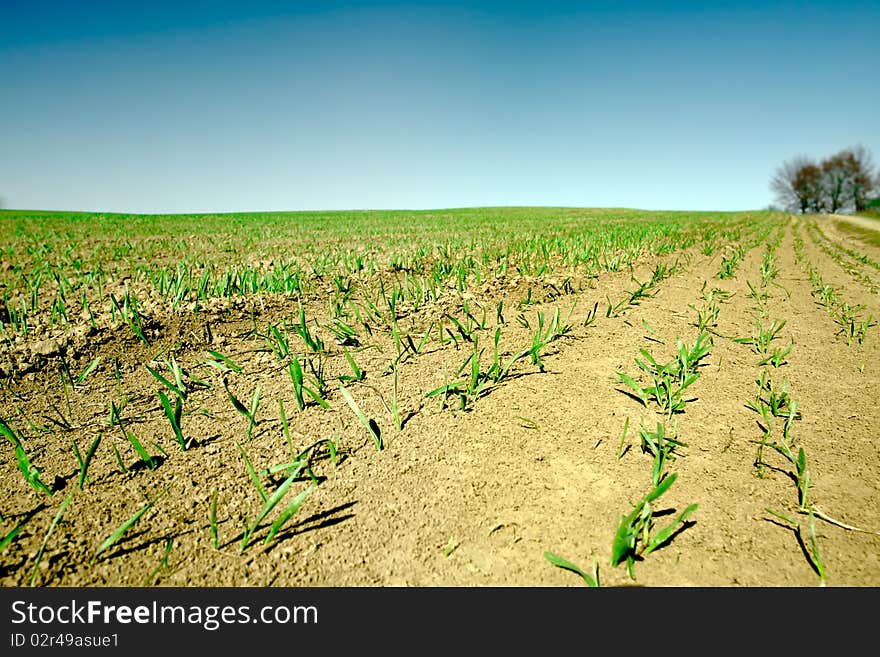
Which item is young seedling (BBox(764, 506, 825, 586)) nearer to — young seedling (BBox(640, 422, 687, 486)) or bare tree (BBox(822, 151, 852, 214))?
young seedling (BBox(640, 422, 687, 486))

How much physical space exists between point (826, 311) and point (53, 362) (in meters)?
5.50

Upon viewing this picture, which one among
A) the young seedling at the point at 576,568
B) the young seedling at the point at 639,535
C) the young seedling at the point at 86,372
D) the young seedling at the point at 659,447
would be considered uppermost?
the young seedling at the point at 86,372

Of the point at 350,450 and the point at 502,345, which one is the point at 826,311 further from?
the point at 350,450

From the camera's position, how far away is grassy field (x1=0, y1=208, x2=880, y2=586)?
1.25 m

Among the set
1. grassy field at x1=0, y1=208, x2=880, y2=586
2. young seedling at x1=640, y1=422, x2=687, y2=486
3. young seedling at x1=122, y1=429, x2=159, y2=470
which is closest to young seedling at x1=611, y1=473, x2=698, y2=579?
grassy field at x1=0, y1=208, x2=880, y2=586

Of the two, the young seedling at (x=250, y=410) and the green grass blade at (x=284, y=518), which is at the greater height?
the young seedling at (x=250, y=410)

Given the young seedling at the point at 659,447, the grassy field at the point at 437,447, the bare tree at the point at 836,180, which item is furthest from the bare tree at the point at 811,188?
the young seedling at the point at 659,447

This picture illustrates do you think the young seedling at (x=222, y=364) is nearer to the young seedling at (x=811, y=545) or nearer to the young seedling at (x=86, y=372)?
the young seedling at (x=86, y=372)

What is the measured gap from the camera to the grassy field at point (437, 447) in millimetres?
1249

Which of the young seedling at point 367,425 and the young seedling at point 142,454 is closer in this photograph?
the young seedling at point 142,454

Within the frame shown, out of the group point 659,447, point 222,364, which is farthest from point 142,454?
point 659,447

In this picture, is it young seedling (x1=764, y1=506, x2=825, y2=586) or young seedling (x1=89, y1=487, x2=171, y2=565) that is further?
young seedling (x1=89, y1=487, x2=171, y2=565)

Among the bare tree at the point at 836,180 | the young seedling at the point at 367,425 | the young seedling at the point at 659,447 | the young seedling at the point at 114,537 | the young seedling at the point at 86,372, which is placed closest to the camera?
the young seedling at the point at 114,537
